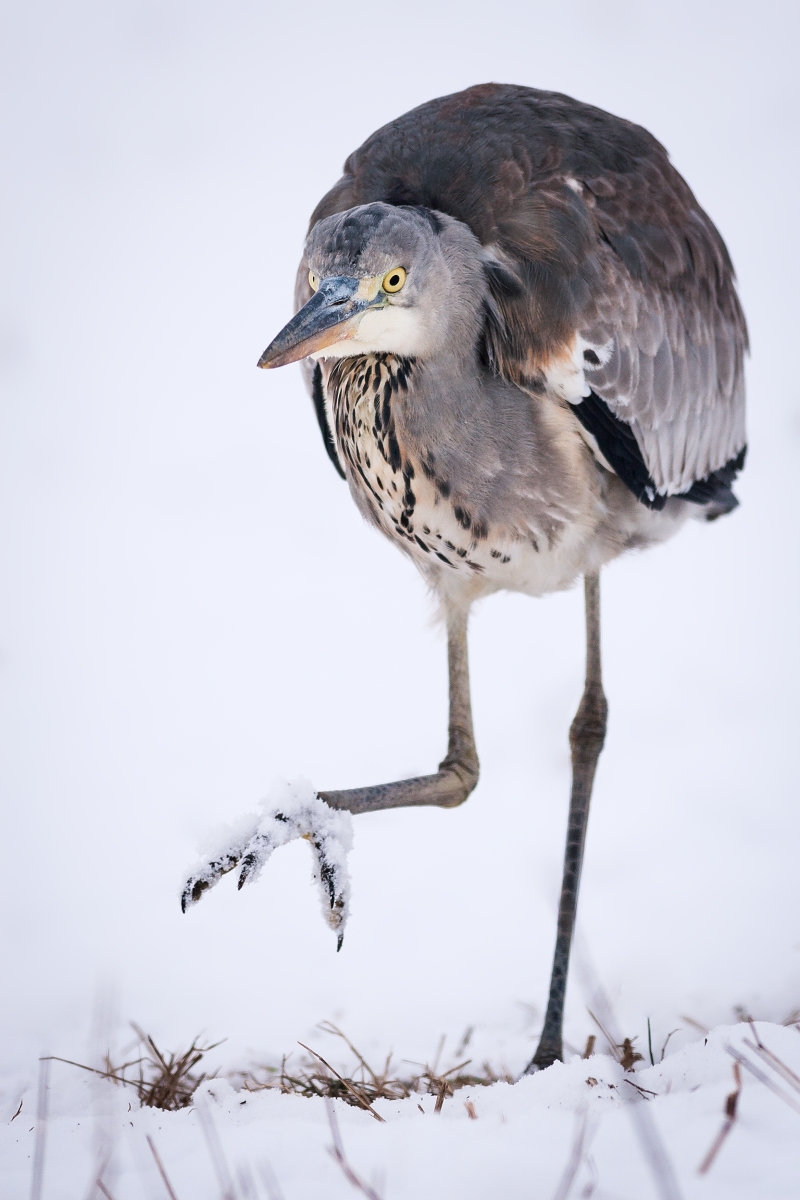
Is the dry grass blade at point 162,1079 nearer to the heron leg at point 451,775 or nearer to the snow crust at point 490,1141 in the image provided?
the snow crust at point 490,1141

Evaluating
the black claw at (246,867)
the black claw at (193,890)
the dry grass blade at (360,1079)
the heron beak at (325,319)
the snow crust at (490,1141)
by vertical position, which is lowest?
the dry grass blade at (360,1079)

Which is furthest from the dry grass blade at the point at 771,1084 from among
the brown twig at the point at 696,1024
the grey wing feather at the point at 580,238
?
the grey wing feather at the point at 580,238

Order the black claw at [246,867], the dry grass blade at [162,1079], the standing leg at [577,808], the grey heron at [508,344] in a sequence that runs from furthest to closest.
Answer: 1. the standing leg at [577,808]
2. the dry grass blade at [162,1079]
3. the grey heron at [508,344]
4. the black claw at [246,867]

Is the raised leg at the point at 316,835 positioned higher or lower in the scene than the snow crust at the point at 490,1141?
higher

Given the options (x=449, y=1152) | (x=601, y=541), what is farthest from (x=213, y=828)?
(x=601, y=541)

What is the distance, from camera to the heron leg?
7.58 ft

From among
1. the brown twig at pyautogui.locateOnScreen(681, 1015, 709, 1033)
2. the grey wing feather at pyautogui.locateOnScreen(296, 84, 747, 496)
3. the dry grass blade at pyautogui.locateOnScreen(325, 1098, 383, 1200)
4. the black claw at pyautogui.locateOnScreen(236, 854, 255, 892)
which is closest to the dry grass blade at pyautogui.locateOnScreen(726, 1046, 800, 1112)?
the dry grass blade at pyautogui.locateOnScreen(325, 1098, 383, 1200)

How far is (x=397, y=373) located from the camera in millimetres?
2104

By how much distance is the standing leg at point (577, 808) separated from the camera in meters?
2.45

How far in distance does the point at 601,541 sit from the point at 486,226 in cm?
73

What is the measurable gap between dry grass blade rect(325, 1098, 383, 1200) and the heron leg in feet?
2.27

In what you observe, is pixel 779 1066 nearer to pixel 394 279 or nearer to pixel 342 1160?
pixel 342 1160

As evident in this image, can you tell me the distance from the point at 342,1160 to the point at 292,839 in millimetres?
687

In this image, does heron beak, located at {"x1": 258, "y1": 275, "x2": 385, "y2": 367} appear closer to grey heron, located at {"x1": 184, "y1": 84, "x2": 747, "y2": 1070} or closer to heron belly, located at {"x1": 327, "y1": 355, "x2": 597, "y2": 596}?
grey heron, located at {"x1": 184, "y1": 84, "x2": 747, "y2": 1070}
